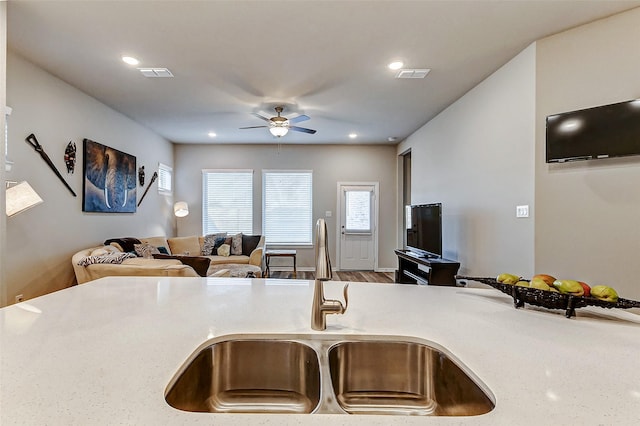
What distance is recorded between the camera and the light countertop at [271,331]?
23.1 inches

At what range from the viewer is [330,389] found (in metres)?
0.75

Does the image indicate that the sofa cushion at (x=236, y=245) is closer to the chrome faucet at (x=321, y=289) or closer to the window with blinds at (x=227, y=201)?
the window with blinds at (x=227, y=201)

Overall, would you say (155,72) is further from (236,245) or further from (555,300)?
(555,300)

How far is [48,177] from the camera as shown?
3449 mm

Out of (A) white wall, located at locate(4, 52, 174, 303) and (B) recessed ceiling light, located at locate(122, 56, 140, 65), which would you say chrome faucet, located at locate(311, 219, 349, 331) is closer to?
(A) white wall, located at locate(4, 52, 174, 303)

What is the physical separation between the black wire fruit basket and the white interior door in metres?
5.81

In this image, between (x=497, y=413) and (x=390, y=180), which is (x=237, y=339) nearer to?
(x=497, y=413)

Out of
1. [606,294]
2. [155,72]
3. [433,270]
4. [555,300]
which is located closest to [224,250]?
[155,72]

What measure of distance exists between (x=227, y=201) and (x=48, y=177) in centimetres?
372

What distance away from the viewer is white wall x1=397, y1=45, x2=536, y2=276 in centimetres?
293

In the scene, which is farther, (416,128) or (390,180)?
(390,180)

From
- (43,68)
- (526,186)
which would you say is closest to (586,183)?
(526,186)

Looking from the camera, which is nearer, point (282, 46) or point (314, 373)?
point (314, 373)

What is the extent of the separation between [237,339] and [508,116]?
3341 mm
